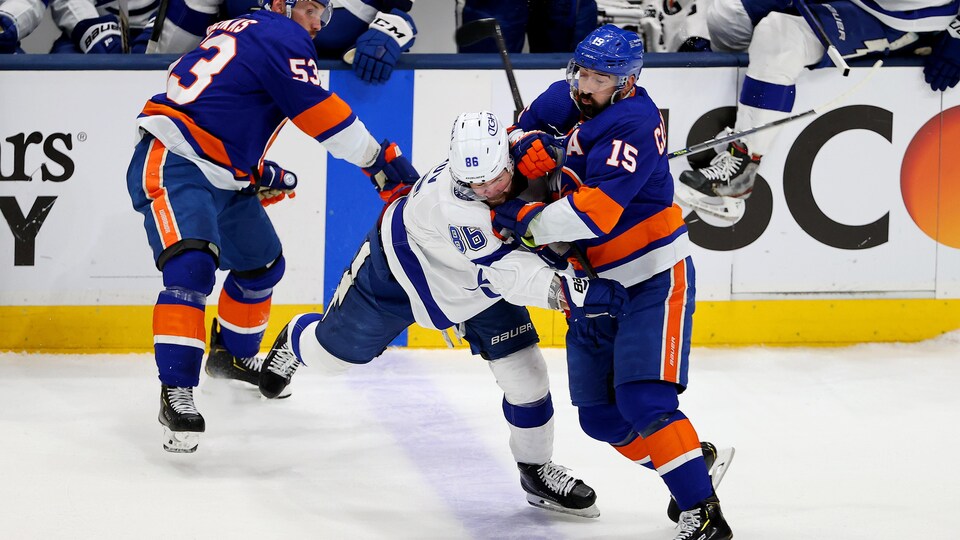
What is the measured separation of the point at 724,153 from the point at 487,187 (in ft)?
6.35

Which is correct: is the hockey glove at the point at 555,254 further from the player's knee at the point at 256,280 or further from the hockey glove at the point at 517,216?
the player's knee at the point at 256,280

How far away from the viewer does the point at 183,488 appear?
3092 millimetres

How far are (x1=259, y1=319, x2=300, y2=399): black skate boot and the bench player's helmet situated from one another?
1.43 m

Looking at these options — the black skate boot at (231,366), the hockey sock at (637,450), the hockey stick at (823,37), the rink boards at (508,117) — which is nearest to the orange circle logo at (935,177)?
the rink boards at (508,117)

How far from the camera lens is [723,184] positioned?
4.39 m

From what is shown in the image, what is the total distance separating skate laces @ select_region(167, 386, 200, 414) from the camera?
3.26m

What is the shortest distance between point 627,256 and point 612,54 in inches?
19.9

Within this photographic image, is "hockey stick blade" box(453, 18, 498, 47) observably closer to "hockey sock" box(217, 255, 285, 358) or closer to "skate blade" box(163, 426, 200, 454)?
"hockey sock" box(217, 255, 285, 358)

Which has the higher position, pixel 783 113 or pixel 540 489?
pixel 783 113

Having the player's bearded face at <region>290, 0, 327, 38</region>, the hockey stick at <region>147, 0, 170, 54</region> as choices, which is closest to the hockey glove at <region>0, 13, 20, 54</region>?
the hockey stick at <region>147, 0, 170, 54</region>

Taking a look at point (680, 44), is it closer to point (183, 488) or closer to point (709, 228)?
point (709, 228)

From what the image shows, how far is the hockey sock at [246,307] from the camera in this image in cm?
391

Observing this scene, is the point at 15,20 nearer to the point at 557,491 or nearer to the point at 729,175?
the point at 729,175

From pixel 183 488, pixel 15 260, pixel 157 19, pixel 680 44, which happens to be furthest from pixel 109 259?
pixel 680 44
